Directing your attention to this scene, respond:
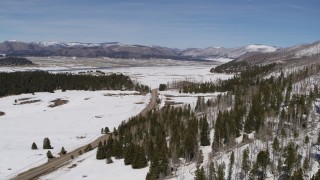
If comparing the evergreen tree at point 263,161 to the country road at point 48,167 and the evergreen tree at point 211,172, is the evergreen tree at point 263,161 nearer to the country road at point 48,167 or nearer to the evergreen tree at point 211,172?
the evergreen tree at point 211,172

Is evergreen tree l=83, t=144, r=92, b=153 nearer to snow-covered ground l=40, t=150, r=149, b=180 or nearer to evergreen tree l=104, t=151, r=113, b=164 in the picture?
snow-covered ground l=40, t=150, r=149, b=180

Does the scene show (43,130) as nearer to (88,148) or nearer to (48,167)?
(88,148)

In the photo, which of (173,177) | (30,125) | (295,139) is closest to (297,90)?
(295,139)

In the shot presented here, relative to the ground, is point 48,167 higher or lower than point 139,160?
lower

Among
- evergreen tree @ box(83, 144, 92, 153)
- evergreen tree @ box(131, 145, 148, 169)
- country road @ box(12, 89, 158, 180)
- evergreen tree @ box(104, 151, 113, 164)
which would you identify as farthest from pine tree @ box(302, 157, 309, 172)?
evergreen tree @ box(83, 144, 92, 153)

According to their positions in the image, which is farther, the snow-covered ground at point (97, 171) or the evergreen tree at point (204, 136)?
the evergreen tree at point (204, 136)

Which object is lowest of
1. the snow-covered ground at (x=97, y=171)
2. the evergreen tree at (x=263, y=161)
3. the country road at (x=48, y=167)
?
the country road at (x=48, y=167)

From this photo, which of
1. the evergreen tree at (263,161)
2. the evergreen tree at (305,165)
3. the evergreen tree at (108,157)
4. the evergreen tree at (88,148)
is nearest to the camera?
the evergreen tree at (263,161)

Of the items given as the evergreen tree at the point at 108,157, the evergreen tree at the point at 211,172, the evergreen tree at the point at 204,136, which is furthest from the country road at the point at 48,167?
the evergreen tree at the point at 211,172

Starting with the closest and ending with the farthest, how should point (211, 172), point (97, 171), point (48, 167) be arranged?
point (211, 172) < point (97, 171) < point (48, 167)

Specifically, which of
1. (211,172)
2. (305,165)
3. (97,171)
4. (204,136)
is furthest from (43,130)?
(305,165)

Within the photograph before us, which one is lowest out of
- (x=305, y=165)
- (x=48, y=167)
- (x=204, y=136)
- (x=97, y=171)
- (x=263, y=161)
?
(x=48, y=167)

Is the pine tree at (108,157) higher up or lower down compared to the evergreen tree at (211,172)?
lower down
